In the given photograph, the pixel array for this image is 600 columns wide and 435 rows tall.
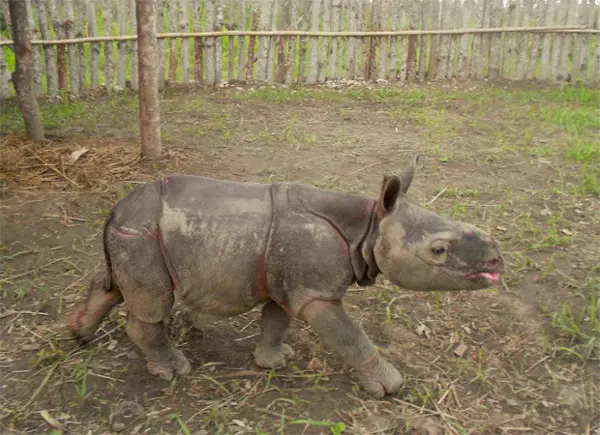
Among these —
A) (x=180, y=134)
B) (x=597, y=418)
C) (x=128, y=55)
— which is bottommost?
(x=597, y=418)

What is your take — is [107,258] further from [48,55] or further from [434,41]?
[434,41]

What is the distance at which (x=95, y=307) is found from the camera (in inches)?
143

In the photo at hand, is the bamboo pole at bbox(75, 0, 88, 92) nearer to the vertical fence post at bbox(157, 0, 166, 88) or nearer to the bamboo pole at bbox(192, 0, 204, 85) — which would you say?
the vertical fence post at bbox(157, 0, 166, 88)

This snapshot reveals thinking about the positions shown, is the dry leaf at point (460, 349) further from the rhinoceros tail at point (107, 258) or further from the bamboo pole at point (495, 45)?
the bamboo pole at point (495, 45)

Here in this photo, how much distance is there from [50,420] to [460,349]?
231 cm

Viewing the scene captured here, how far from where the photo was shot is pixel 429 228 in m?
3.10

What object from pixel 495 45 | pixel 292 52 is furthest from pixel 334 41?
pixel 495 45

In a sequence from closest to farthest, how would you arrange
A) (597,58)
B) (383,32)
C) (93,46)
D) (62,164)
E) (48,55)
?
1. (62,164)
2. (48,55)
3. (93,46)
4. (383,32)
5. (597,58)

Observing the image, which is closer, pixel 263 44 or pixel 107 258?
pixel 107 258

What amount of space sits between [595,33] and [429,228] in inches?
346

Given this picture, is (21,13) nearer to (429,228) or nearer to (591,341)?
(429,228)

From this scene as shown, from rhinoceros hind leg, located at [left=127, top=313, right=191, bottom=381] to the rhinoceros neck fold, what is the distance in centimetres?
102

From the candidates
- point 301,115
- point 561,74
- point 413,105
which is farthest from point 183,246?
point 561,74

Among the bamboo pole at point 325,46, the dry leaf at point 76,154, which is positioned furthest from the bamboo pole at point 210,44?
the dry leaf at point 76,154
